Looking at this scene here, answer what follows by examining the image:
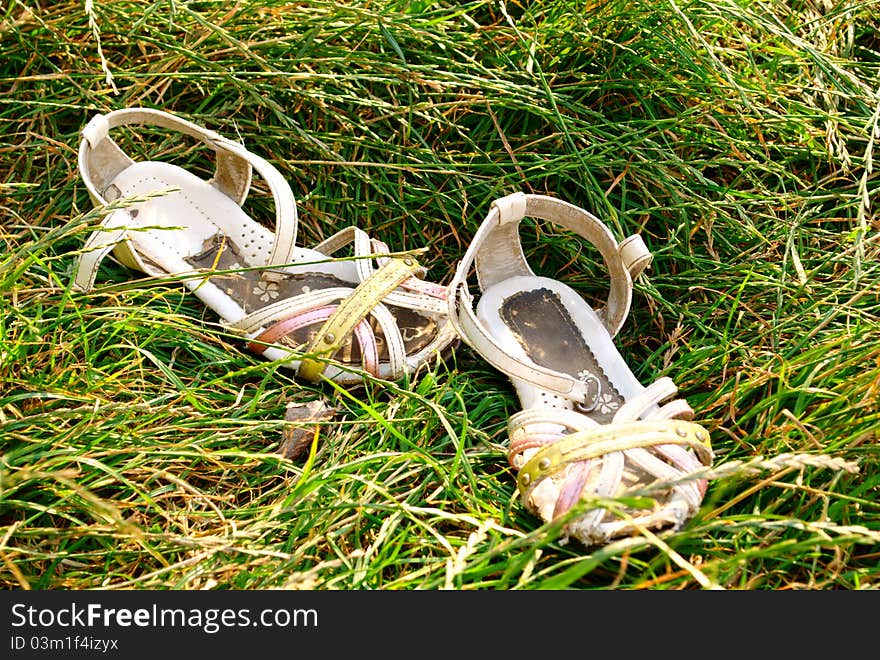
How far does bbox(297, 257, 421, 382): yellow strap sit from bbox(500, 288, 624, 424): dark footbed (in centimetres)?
24

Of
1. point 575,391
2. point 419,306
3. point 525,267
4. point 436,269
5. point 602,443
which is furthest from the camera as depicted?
point 436,269

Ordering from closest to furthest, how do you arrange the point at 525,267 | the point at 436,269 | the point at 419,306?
1. the point at 419,306
2. the point at 525,267
3. the point at 436,269

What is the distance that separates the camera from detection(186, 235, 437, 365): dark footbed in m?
1.71

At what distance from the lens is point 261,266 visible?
1.77 metres

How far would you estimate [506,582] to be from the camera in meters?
1.20

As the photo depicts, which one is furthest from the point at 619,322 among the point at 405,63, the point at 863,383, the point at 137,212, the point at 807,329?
the point at 137,212

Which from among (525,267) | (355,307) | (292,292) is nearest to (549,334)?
(525,267)

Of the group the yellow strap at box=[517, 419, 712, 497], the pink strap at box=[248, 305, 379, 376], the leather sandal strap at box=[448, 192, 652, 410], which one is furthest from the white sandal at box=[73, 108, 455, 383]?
the yellow strap at box=[517, 419, 712, 497]

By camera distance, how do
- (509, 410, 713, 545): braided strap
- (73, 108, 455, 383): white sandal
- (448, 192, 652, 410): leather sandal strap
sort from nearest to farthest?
(509, 410, 713, 545): braided strap
(448, 192, 652, 410): leather sandal strap
(73, 108, 455, 383): white sandal

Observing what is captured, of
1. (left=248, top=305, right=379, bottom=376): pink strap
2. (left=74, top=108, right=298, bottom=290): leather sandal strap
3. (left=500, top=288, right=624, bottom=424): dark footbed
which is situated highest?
(left=74, top=108, right=298, bottom=290): leather sandal strap

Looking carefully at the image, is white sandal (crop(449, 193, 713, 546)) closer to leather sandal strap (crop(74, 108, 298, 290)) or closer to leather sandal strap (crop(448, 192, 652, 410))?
leather sandal strap (crop(448, 192, 652, 410))

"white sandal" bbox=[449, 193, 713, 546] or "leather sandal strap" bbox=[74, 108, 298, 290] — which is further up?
"leather sandal strap" bbox=[74, 108, 298, 290]

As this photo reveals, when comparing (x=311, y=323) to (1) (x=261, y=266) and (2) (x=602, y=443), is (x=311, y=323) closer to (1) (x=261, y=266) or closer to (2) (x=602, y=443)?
(1) (x=261, y=266)

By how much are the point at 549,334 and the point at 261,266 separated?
619mm
